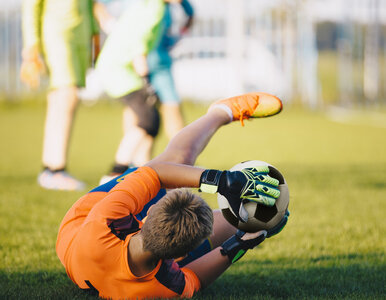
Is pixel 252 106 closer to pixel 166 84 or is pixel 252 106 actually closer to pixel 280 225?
pixel 280 225

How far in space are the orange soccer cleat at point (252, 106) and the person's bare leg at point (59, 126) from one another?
2.67 meters

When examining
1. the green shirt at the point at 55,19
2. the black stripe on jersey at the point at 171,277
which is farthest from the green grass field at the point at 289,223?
the green shirt at the point at 55,19

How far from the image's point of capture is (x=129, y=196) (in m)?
2.47

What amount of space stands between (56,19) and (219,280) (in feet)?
12.3

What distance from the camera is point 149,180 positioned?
2.57 meters

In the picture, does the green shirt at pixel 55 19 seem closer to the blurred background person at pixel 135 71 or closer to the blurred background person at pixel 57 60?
the blurred background person at pixel 57 60

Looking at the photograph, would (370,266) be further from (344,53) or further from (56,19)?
(344,53)

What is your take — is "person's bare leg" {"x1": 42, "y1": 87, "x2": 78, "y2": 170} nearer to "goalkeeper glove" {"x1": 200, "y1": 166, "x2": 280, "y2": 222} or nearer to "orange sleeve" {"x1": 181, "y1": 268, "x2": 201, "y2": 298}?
"orange sleeve" {"x1": 181, "y1": 268, "x2": 201, "y2": 298}

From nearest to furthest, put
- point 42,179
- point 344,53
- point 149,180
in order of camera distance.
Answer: point 149,180
point 42,179
point 344,53

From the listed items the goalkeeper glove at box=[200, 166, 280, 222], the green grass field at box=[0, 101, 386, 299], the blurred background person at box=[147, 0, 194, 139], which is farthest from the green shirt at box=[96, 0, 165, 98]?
the goalkeeper glove at box=[200, 166, 280, 222]

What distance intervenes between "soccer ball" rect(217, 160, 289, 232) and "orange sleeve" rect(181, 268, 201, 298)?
0.30 m

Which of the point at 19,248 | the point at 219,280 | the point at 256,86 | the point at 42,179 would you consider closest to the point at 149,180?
the point at 219,280

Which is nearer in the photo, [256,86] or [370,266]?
[370,266]

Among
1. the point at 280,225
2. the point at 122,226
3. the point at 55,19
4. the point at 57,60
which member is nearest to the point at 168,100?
the point at 57,60
